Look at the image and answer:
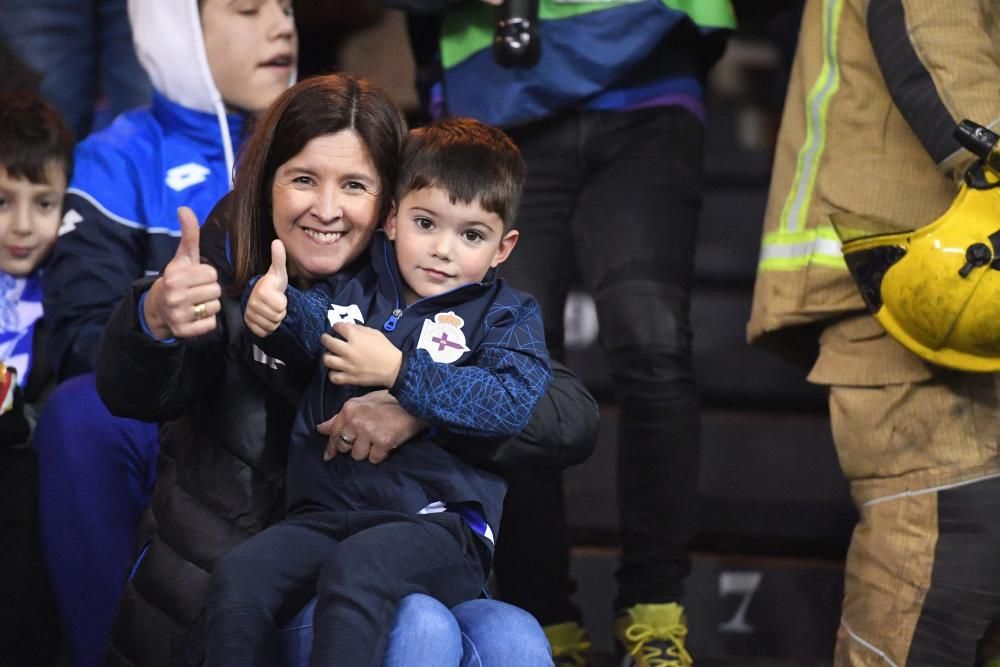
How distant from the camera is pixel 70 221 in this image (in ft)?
8.20

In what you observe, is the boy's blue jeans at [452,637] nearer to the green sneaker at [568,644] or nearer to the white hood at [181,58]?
the green sneaker at [568,644]

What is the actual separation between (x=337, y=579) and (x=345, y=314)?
39 cm

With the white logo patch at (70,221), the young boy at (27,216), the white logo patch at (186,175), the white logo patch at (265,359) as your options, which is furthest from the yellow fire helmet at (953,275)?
the young boy at (27,216)

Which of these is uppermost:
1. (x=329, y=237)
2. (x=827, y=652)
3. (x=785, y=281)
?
(x=329, y=237)

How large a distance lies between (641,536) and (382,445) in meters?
0.73

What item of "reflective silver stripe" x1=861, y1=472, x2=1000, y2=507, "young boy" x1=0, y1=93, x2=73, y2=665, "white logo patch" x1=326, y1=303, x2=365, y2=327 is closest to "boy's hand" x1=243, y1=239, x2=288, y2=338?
"white logo patch" x1=326, y1=303, x2=365, y2=327

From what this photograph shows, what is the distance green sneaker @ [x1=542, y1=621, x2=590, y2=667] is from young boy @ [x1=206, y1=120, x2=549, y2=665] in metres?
0.63

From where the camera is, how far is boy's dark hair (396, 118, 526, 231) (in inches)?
75.5

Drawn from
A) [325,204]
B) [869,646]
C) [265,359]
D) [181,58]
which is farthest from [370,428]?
[181,58]

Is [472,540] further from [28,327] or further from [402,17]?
[402,17]

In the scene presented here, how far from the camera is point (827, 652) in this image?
9.04 feet

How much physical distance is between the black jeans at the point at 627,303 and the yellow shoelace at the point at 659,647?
5 centimetres

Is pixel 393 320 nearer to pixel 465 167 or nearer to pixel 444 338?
pixel 444 338

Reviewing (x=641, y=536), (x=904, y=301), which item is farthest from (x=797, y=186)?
(x=641, y=536)
